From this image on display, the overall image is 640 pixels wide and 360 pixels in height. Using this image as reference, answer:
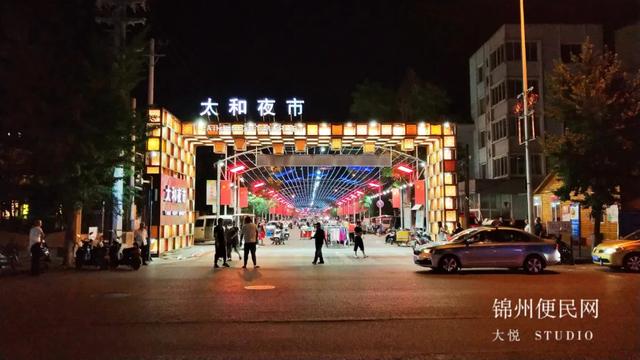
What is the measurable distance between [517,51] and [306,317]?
46282 millimetres

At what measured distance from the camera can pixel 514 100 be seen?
165 ft

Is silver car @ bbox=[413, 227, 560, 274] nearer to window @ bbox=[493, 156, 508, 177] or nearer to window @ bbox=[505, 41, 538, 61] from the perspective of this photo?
window @ bbox=[493, 156, 508, 177]

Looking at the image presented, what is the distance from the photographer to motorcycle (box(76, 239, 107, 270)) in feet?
68.5

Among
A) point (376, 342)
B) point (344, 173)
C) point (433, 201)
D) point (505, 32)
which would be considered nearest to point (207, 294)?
point (376, 342)

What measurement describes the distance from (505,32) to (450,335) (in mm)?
46747

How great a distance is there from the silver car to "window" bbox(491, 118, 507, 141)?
1377 inches

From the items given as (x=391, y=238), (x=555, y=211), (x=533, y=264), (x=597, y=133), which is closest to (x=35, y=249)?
(x=533, y=264)

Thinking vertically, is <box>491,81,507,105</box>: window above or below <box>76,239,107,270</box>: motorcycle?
above

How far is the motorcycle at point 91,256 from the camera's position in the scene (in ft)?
68.5

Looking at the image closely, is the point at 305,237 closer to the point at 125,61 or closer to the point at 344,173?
the point at 344,173

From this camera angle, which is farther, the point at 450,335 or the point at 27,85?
the point at 27,85

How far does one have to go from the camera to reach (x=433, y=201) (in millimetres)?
39531

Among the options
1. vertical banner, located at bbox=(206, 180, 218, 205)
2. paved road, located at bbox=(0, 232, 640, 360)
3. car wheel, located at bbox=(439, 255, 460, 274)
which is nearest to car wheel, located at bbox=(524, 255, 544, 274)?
paved road, located at bbox=(0, 232, 640, 360)

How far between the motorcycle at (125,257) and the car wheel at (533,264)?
13353 mm
